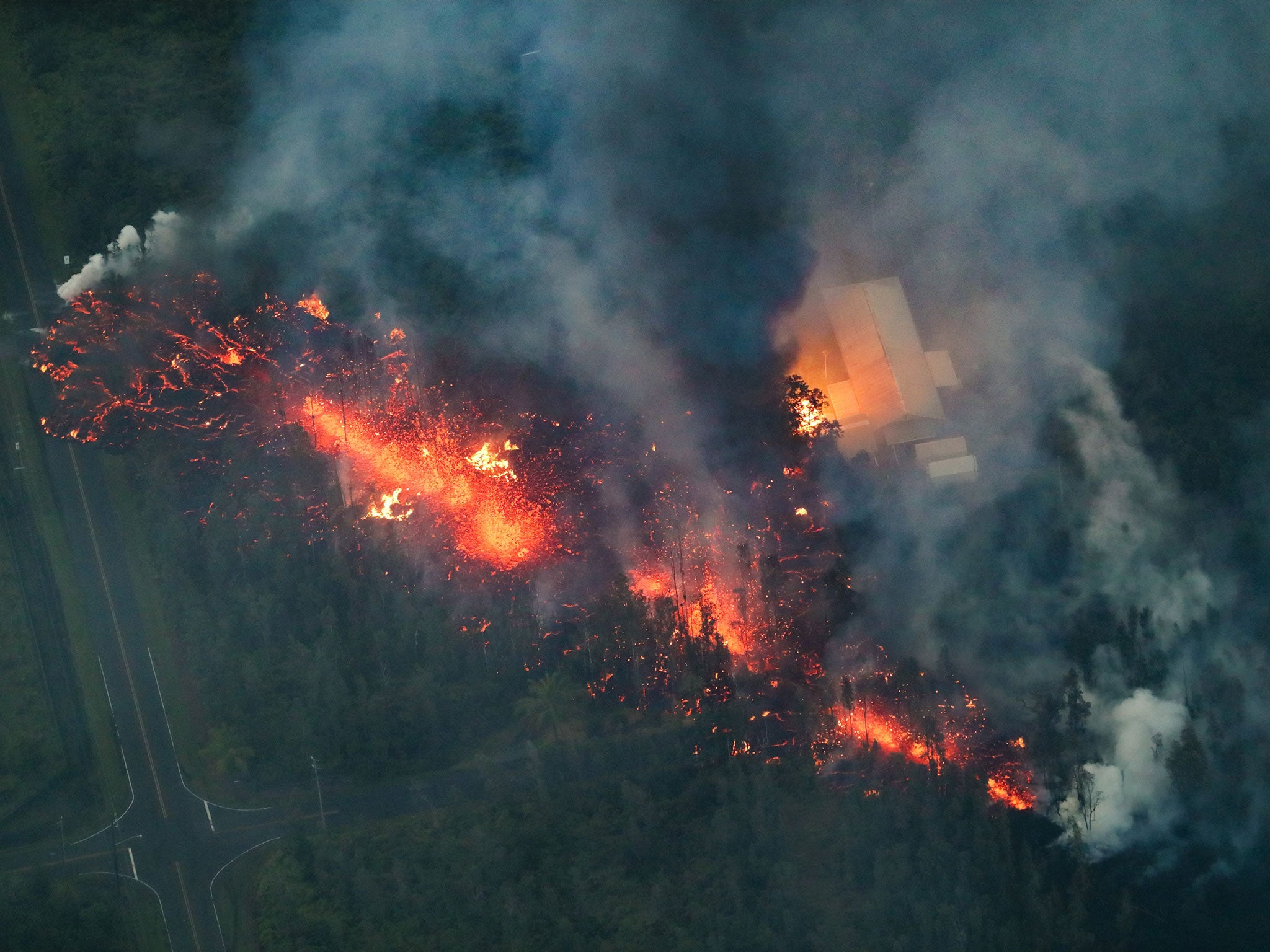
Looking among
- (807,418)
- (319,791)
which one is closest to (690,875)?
(319,791)

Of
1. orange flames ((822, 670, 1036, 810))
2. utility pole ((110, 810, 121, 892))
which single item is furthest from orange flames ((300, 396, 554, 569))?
utility pole ((110, 810, 121, 892))

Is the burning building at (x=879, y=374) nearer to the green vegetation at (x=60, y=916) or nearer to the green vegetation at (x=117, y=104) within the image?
the green vegetation at (x=117, y=104)

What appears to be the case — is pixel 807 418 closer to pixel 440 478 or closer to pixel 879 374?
pixel 879 374

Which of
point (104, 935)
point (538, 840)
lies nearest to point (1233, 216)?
point (538, 840)

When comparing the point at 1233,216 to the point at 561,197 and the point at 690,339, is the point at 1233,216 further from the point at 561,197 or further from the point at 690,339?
the point at 561,197

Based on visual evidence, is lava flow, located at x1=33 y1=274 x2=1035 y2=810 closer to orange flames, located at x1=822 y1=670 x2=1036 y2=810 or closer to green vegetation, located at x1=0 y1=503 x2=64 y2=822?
orange flames, located at x1=822 y1=670 x2=1036 y2=810

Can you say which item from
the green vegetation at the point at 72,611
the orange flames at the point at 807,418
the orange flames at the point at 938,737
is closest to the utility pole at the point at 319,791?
the green vegetation at the point at 72,611
